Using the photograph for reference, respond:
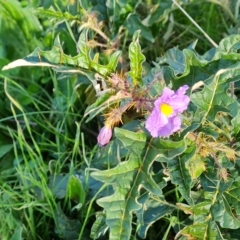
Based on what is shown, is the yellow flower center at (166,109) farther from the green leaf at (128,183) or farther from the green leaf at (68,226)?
the green leaf at (68,226)

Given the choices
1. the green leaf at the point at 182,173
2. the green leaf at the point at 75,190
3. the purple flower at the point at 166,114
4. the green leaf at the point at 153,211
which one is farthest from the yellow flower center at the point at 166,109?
the green leaf at the point at 75,190

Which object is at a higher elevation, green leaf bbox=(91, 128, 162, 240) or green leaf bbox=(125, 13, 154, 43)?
green leaf bbox=(91, 128, 162, 240)

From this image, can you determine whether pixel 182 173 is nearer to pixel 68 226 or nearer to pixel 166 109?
pixel 166 109

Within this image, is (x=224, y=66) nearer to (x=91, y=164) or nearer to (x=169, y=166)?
(x=169, y=166)

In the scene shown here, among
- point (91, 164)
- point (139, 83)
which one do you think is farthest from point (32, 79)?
point (139, 83)

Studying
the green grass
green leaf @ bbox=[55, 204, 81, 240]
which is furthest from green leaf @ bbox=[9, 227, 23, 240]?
green leaf @ bbox=[55, 204, 81, 240]

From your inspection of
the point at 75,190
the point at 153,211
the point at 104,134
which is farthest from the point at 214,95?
the point at 75,190

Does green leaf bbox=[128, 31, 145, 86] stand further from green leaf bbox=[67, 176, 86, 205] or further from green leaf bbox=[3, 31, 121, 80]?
green leaf bbox=[67, 176, 86, 205]

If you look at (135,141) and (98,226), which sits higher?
(135,141)
